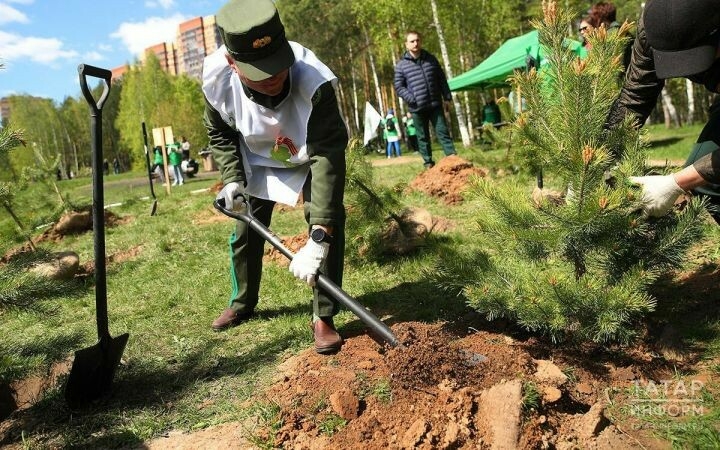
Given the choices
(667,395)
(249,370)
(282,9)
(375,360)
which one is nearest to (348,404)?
(375,360)

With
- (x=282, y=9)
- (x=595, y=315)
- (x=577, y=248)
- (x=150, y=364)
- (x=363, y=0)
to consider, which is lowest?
(x=150, y=364)

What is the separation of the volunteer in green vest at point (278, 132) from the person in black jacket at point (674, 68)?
52.1 inches

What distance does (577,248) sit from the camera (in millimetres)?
2342

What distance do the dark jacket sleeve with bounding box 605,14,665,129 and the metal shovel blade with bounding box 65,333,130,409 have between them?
2500 millimetres

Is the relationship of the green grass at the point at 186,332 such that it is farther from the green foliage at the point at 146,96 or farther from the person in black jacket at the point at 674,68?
the green foliage at the point at 146,96

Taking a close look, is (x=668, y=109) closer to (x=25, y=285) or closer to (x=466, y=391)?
(x=466, y=391)

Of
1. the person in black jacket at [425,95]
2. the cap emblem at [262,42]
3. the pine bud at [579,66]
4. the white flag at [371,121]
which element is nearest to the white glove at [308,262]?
the cap emblem at [262,42]

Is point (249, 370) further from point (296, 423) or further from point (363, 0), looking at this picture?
point (363, 0)

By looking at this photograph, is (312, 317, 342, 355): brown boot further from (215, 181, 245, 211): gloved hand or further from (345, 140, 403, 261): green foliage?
(345, 140, 403, 261): green foliage

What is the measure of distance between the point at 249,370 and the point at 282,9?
3253 centimetres

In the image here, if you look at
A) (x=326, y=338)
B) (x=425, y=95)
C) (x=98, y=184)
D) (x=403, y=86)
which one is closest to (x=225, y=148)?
(x=98, y=184)

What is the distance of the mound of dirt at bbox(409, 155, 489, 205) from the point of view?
632 centimetres

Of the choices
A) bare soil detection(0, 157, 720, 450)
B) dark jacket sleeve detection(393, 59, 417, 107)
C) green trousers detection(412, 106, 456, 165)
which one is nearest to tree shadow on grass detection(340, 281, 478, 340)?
bare soil detection(0, 157, 720, 450)

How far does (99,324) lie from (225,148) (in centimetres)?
112
